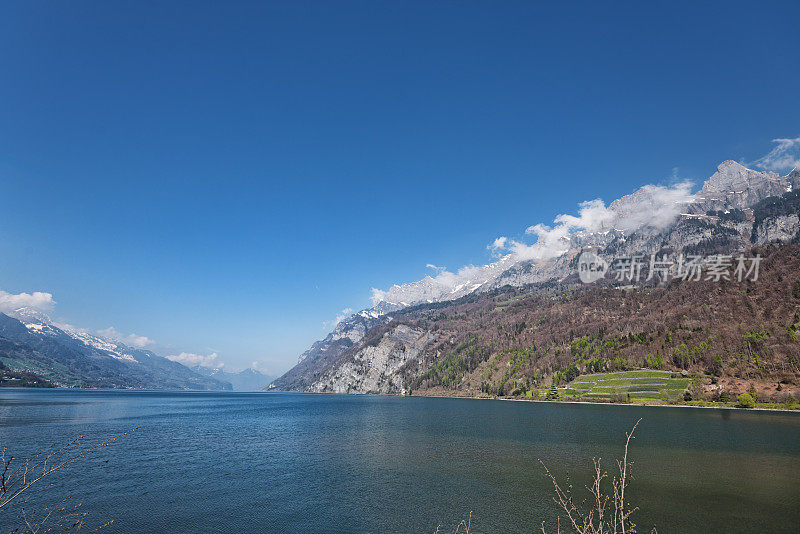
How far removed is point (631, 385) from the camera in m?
139

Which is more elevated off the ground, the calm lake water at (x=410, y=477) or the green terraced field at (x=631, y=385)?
the green terraced field at (x=631, y=385)

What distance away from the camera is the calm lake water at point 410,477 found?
3161cm

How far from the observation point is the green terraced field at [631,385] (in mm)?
128125

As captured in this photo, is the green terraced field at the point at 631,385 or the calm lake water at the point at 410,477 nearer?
the calm lake water at the point at 410,477

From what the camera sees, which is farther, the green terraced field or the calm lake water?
the green terraced field

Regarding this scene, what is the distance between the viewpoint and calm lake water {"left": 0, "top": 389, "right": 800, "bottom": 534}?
31.6m

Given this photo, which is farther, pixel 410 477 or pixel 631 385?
pixel 631 385

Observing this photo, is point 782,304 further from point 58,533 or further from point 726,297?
point 58,533

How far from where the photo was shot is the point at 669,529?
29719 mm

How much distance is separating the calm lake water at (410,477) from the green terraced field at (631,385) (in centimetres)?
5665

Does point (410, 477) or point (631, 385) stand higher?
point (631, 385)

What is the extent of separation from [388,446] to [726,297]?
16783 centimetres

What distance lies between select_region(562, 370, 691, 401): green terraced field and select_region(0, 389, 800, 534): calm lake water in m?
56.6

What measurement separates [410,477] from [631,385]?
129733mm
